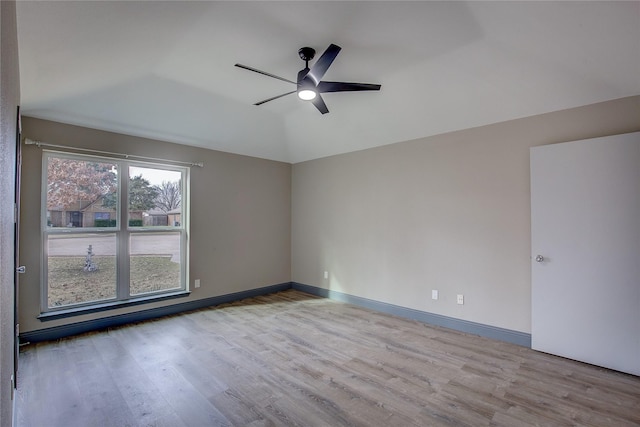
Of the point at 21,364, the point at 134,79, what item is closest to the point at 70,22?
the point at 134,79

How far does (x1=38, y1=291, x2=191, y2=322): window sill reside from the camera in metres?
3.47

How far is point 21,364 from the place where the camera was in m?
2.88

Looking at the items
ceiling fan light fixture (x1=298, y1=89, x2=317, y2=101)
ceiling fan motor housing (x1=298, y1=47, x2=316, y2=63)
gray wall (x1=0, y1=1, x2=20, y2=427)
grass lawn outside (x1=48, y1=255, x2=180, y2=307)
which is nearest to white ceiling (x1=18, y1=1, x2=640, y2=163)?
Answer: ceiling fan motor housing (x1=298, y1=47, x2=316, y2=63)

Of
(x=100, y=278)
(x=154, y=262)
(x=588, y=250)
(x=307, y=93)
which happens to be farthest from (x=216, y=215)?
(x=588, y=250)

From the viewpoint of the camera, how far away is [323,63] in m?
2.46

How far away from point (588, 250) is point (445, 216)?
144 cm

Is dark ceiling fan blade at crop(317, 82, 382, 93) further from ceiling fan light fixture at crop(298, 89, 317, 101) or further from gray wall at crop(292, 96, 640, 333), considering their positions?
gray wall at crop(292, 96, 640, 333)

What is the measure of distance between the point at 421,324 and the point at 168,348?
307 centimetres

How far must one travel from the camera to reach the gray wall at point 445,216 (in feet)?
11.0

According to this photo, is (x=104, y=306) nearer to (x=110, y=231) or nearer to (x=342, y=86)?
(x=110, y=231)

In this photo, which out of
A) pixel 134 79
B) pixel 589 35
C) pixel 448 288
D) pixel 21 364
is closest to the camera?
pixel 589 35

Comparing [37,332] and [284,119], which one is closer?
[37,332]

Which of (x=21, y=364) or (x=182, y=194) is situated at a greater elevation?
(x=182, y=194)

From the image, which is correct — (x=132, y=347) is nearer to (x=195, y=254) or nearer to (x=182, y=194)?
(x=195, y=254)
